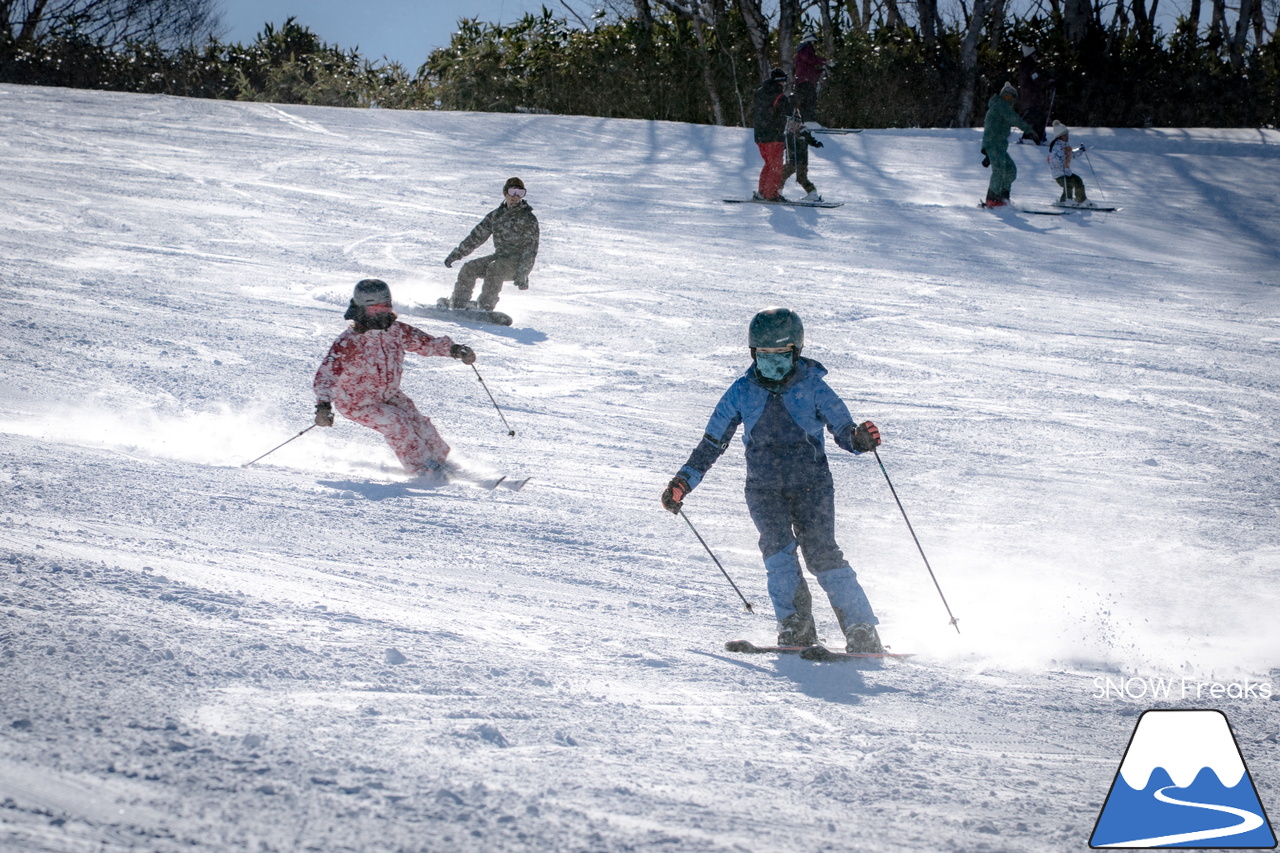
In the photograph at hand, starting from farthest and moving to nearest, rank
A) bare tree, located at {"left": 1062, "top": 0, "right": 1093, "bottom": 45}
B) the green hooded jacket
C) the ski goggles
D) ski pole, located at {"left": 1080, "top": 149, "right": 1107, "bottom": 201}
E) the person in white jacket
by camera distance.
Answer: bare tree, located at {"left": 1062, "top": 0, "right": 1093, "bottom": 45} → ski pole, located at {"left": 1080, "top": 149, "right": 1107, "bottom": 201} → the person in white jacket → the green hooded jacket → the ski goggles

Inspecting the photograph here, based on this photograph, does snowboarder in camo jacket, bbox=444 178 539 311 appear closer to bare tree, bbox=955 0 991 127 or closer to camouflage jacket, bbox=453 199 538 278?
camouflage jacket, bbox=453 199 538 278

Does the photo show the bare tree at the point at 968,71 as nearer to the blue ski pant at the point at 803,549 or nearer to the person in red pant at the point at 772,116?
the person in red pant at the point at 772,116

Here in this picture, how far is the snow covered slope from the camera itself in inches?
113

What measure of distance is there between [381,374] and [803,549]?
3.12m

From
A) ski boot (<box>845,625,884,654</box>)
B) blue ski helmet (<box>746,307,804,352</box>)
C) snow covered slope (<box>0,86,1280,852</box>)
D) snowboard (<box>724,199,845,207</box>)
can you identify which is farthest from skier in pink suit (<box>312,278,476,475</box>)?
snowboard (<box>724,199,845,207</box>)

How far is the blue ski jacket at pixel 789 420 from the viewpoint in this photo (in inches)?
168

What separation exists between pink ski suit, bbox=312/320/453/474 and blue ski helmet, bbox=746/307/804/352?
2764 millimetres

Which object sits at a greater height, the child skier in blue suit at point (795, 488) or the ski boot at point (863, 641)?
the child skier in blue suit at point (795, 488)

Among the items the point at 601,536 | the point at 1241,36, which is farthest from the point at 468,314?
the point at 1241,36

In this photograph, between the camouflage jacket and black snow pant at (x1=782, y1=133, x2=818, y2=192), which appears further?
black snow pant at (x1=782, y1=133, x2=818, y2=192)

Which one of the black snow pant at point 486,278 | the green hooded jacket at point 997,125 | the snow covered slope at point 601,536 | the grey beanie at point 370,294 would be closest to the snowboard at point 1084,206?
the snow covered slope at point 601,536

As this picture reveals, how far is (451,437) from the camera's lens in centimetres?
743

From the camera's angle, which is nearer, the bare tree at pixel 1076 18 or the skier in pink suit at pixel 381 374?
the skier in pink suit at pixel 381 374

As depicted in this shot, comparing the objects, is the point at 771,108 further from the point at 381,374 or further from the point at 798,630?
the point at 798,630
